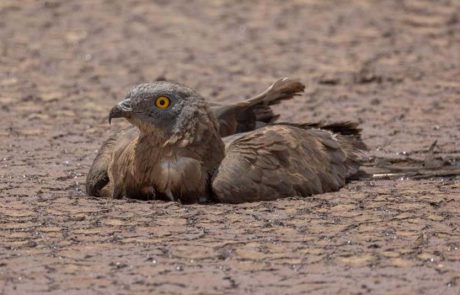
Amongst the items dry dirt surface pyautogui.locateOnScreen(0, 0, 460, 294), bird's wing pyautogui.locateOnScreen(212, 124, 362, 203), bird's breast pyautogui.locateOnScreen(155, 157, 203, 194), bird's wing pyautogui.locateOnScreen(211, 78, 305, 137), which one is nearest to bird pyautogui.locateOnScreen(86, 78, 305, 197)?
bird's wing pyautogui.locateOnScreen(211, 78, 305, 137)

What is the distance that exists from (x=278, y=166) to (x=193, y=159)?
0.54 m

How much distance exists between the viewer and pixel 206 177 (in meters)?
8.34

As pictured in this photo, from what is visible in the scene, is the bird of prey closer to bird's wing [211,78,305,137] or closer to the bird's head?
the bird's head

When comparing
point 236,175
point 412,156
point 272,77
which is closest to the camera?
point 236,175

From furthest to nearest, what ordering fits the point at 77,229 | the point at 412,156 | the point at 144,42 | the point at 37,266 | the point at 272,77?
the point at 144,42
the point at 272,77
the point at 412,156
the point at 77,229
the point at 37,266

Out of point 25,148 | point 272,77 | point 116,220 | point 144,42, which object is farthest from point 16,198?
point 144,42

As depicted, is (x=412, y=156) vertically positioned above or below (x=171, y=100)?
below

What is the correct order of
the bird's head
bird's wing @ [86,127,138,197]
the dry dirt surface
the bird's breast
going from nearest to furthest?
the dry dirt surface < the bird's breast < the bird's head < bird's wing @ [86,127,138,197]

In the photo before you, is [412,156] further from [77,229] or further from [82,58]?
[82,58]

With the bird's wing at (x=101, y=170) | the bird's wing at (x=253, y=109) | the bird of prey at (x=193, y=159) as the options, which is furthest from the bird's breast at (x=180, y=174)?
the bird's wing at (x=253, y=109)

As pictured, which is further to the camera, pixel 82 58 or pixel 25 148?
pixel 82 58

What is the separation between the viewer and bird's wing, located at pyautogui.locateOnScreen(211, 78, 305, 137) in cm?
909

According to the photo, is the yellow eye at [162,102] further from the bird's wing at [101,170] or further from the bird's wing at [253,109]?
the bird's wing at [253,109]

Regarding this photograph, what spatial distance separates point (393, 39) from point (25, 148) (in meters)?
5.53
